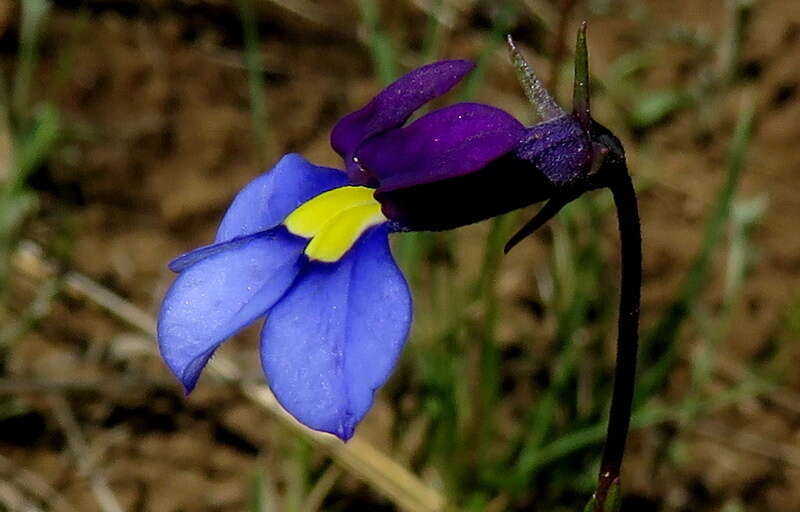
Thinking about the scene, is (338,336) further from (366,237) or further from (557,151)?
(557,151)

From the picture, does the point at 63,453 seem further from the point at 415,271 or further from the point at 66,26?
the point at 66,26

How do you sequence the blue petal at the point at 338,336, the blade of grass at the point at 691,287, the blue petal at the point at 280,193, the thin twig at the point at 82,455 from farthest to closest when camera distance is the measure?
the thin twig at the point at 82,455 < the blade of grass at the point at 691,287 < the blue petal at the point at 280,193 < the blue petal at the point at 338,336

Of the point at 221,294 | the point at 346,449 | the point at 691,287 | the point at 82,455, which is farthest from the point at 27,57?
the point at 221,294

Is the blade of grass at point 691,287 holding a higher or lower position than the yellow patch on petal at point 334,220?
lower

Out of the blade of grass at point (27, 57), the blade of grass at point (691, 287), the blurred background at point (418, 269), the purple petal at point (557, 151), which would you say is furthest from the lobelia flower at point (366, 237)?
the blade of grass at point (27, 57)

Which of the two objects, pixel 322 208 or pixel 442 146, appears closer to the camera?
pixel 442 146

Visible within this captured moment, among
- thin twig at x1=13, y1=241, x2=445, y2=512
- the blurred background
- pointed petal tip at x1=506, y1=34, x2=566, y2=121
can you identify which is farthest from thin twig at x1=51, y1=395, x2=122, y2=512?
pointed petal tip at x1=506, y1=34, x2=566, y2=121

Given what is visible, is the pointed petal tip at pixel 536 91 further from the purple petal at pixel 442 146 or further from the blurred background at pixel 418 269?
the blurred background at pixel 418 269

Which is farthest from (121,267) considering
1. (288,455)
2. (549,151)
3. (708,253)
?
(549,151)
